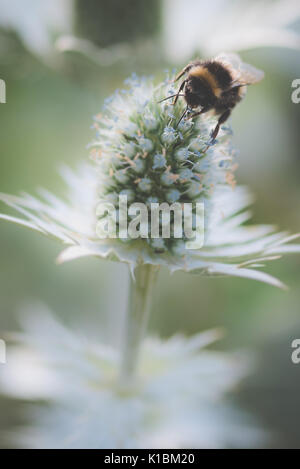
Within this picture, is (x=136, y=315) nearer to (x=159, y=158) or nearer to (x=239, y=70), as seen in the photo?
(x=159, y=158)

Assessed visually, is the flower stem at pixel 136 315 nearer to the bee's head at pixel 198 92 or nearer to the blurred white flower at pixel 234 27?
the bee's head at pixel 198 92

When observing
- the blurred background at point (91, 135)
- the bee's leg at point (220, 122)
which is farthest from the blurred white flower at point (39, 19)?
the bee's leg at point (220, 122)

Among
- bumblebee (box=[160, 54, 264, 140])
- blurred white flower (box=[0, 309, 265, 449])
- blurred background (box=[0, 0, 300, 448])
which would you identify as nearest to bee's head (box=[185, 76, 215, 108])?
bumblebee (box=[160, 54, 264, 140])

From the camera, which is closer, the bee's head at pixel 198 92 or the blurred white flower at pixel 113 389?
the bee's head at pixel 198 92

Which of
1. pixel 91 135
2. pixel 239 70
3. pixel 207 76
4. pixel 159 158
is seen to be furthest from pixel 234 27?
pixel 91 135

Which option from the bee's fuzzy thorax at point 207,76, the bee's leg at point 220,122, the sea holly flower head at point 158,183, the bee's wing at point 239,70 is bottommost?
the sea holly flower head at point 158,183

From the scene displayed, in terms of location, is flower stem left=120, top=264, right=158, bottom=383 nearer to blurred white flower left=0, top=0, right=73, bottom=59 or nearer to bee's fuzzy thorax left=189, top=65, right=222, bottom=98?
bee's fuzzy thorax left=189, top=65, right=222, bottom=98

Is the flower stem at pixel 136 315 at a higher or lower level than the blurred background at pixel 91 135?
lower
